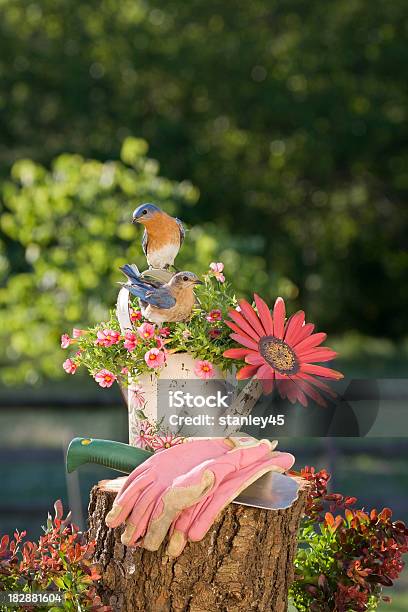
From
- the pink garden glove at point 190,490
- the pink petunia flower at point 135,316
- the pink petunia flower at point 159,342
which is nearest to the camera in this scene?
the pink garden glove at point 190,490

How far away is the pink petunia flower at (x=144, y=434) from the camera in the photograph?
3.04m

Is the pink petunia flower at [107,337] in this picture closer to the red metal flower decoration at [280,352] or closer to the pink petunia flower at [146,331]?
the pink petunia flower at [146,331]

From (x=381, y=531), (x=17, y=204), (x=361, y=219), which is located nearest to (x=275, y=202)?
(x=361, y=219)

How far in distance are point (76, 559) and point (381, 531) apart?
0.97m

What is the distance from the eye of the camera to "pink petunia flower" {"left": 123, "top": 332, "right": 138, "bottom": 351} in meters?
3.02

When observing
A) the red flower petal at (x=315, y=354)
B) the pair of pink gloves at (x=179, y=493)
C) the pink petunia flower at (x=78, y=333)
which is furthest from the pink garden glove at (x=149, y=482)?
the pink petunia flower at (x=78, y=333)

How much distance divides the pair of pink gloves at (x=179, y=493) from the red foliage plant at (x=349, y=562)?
48cm

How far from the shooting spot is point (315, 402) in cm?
299

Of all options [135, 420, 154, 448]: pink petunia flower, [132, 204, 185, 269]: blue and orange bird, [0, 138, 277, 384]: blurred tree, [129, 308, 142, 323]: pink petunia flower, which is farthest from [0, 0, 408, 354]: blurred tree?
[135, 420, 154, 448]: pink petunia flower

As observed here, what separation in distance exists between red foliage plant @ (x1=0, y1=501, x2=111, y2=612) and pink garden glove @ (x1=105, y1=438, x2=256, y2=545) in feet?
0.43

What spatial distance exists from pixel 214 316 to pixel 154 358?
0.25 meters

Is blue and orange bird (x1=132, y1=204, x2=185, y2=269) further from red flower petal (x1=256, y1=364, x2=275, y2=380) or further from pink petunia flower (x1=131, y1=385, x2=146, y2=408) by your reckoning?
red flower petal (x1=256, y1=364, x2=275, y2=380)

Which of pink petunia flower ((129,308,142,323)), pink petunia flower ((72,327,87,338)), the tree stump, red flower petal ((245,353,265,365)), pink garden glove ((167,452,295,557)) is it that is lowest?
the tree stump

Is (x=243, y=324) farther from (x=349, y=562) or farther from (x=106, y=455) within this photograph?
(x=349, y=562)
